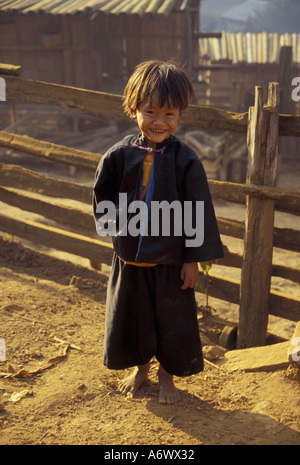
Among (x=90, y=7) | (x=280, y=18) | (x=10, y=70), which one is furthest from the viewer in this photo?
(x=280, y=18)

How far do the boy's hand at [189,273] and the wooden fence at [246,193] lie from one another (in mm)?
987

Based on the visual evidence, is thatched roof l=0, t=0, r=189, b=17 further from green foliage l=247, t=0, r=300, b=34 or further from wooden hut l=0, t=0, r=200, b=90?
green foliage l=247, t=0, r=300, b=34

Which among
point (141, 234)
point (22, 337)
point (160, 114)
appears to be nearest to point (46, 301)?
point (22, 337)

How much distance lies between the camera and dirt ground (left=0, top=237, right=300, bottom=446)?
225 cm

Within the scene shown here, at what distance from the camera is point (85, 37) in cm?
1219

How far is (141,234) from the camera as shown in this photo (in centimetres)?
230

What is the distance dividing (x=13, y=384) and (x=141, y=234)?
1.12 metres

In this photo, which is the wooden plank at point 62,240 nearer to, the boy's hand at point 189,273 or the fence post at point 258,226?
the fence post at point 258,226

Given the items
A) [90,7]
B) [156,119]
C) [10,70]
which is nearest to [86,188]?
[10,70]

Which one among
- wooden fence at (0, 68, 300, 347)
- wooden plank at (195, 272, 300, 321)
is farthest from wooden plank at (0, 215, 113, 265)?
wooden plank at (195, 272, 300, 321)

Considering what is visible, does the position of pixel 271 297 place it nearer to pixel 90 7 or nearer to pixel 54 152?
pixel 54 152

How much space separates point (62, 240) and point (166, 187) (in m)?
2.40

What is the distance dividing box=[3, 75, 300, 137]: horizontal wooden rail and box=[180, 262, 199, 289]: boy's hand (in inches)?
49.8

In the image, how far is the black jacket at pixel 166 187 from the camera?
2.28 meters
